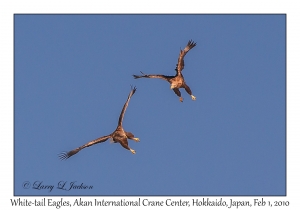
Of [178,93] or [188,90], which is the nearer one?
[188,90]

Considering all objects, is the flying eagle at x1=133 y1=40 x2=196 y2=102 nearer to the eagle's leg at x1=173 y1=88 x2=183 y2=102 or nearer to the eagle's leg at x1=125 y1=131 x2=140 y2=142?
the eagle's leg at x1=173 y1=88 x2=183 y2=102

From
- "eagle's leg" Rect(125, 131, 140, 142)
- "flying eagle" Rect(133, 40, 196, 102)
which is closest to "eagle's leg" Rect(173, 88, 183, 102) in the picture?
"flying eagle" Rect(133, 40, 196, 102)

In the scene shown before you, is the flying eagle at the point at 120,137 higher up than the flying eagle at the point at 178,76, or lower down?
lower down

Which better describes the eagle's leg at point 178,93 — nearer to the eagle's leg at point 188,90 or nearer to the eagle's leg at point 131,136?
the eagle's leg at point 188,90

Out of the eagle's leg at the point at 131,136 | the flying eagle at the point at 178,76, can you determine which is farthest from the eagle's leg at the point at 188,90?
the eagle's leg at the point at 131,136

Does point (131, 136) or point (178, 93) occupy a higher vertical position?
point (178, 93)

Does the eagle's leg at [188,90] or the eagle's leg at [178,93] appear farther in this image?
the eagle's leg at [178,93]

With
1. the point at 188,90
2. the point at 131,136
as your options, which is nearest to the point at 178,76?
the point at 188,90

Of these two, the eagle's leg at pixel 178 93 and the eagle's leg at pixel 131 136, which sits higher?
the eagle's leg at pixel 178 93

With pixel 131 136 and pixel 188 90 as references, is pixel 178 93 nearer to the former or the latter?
pixel 188 90

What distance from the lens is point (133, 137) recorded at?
2752 centimetres

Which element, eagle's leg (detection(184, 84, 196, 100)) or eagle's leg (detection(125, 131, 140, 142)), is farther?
eagle's leg (detection(184, 84, 196, 100))
